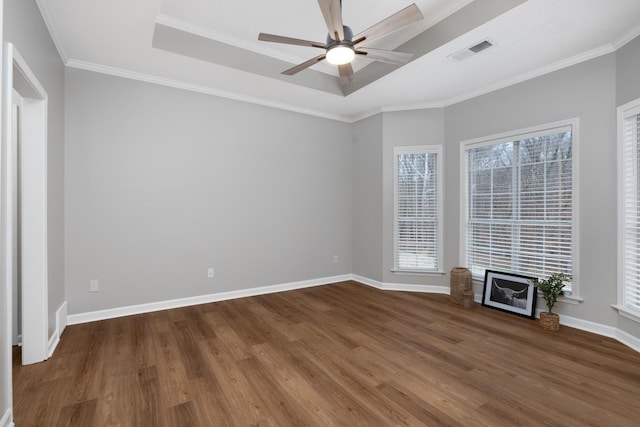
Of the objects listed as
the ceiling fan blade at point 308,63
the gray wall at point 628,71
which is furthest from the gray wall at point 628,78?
the ceiling fan blade at point 308,63

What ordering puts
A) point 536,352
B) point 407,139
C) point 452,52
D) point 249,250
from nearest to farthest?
point 536,352 < point 452,52 < point 249,250 < point 407,139

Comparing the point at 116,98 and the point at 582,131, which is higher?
the point at 116,98

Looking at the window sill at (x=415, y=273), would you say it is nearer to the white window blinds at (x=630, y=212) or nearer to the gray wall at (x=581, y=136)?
the gray wall at (x=581, y=136)

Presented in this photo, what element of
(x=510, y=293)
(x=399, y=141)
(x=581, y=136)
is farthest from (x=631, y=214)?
(x=399, y=141)

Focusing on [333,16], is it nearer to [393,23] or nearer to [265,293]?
[393,23]

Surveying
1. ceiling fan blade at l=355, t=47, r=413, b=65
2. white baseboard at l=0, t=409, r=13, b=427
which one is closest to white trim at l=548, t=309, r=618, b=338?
ceiling fan blade at l=355, t=47, r=413, b=65

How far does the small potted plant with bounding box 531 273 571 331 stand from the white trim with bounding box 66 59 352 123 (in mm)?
3886

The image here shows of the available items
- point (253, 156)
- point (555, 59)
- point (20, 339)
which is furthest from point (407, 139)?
point (20, 339)

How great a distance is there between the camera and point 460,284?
4.08m

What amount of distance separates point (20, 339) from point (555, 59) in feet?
19.7

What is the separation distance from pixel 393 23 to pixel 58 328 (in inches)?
159

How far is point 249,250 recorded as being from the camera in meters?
4.52

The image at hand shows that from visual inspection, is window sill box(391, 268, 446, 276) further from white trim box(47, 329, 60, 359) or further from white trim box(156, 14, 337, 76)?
white trim box(47, 329, 60, 359)

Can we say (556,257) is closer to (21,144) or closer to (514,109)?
(514,109)
